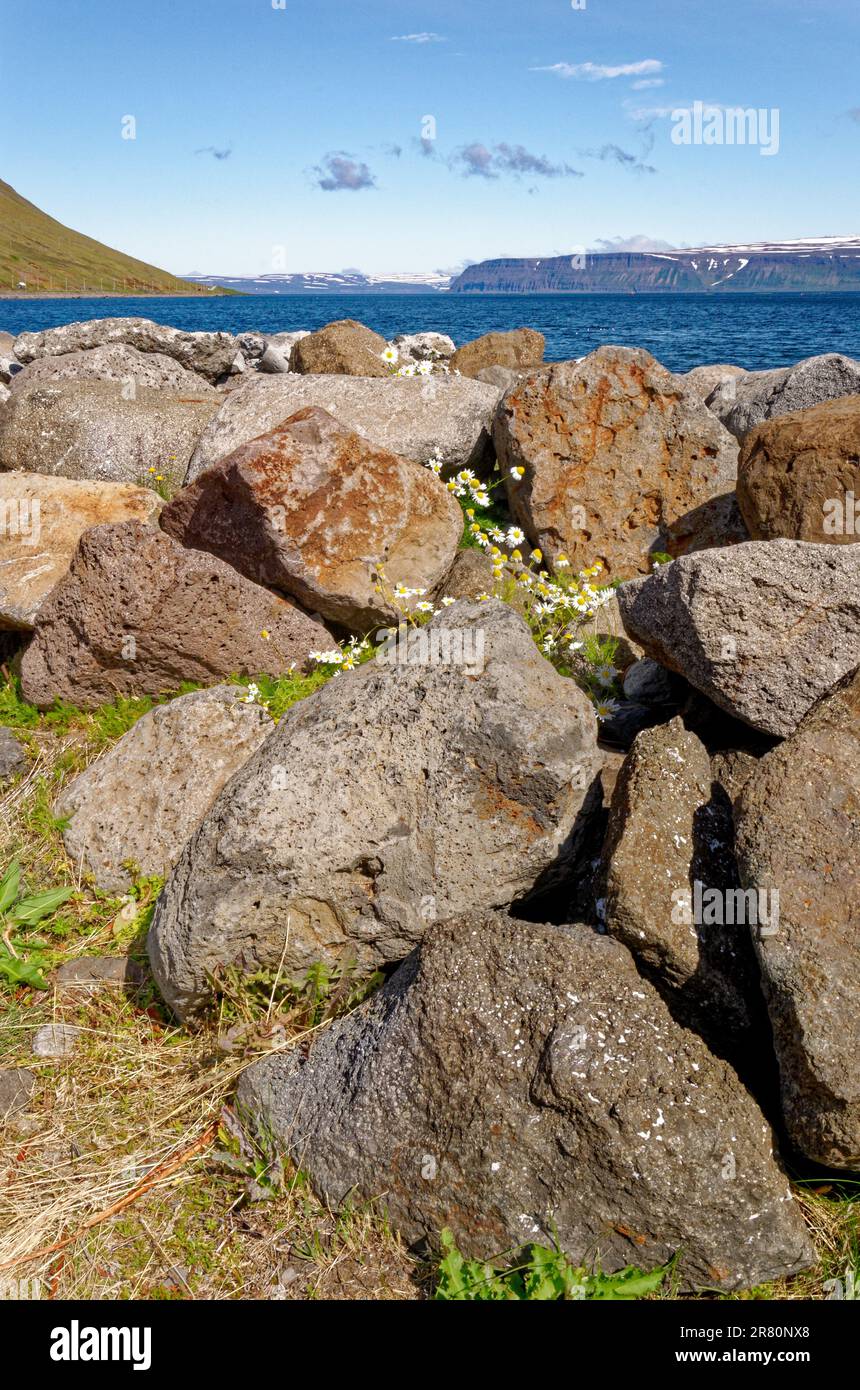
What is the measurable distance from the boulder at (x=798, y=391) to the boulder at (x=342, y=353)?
12.7 ft

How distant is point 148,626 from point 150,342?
30.6ft

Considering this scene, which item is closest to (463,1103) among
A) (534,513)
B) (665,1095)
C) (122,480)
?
(665,1095)

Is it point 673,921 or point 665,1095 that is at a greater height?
point 673,921

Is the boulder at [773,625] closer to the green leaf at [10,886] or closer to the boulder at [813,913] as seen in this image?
the boulder at [813,913]

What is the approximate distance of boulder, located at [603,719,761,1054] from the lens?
4.07 meters

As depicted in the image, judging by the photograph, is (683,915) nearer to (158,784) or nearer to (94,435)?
(158,784)

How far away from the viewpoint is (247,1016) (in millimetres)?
4652

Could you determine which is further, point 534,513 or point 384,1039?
point 534,513

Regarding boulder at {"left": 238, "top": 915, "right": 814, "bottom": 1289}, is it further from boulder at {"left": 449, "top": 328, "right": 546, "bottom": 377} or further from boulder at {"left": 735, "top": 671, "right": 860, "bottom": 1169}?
boulder at {"left": 449, "top": 328, "right": 546, "bottom": 377}

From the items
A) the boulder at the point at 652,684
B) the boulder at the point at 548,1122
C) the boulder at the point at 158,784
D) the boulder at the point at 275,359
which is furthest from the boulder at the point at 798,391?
the boulder at the point at 275,359

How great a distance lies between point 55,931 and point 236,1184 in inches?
82.1

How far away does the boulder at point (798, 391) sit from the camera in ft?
31.0
